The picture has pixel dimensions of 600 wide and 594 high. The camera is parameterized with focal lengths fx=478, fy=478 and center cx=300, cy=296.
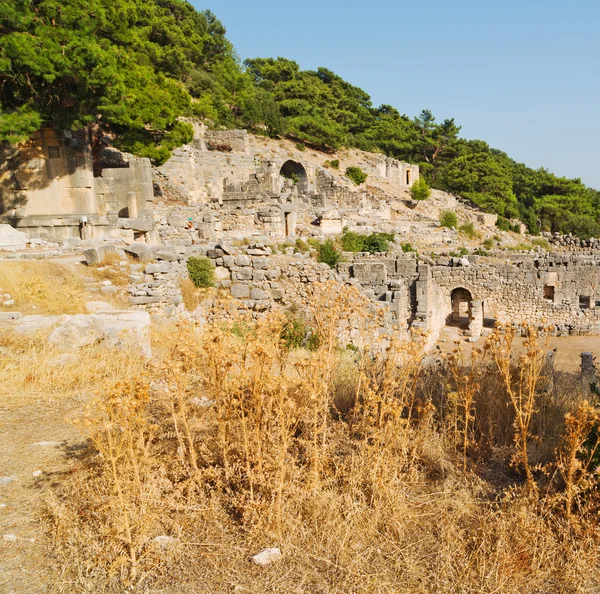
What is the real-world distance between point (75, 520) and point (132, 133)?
20935mm

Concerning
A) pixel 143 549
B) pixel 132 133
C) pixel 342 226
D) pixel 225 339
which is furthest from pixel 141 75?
pixel 143 549

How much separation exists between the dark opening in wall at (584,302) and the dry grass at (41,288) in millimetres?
16412

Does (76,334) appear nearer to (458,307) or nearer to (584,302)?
(458,307)

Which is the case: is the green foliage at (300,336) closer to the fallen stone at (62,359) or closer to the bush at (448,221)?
the fallen stone at (62,359)

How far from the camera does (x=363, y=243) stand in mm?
20531

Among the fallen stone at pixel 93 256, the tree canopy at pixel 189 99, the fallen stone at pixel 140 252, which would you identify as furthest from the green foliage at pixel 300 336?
the tree canopy at pixel 189 99

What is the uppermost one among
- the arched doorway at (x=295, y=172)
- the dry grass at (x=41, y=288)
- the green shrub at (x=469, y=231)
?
the arched doorway at (x=295, y=172)

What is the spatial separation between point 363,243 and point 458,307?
4.87 metres

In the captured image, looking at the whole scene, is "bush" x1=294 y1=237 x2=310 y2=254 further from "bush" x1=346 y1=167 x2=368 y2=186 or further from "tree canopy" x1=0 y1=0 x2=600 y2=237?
"bush" x1=346 y1=167 x2=368 y2=186

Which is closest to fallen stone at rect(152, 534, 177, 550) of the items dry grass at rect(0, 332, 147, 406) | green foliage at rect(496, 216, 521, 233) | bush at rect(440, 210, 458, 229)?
dry grass at rect(0, 332, 147, 406)

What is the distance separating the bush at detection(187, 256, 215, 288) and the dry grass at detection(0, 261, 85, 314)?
87.3 inches

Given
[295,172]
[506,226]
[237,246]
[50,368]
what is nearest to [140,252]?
[237,246]

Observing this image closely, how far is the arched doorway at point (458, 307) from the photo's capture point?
57.0 ft

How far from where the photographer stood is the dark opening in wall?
1692cm
